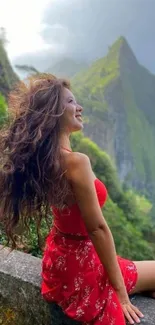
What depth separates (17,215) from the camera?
6.01ft

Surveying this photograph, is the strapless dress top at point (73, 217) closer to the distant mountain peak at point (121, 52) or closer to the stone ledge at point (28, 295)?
the stone ledge at point (28, 295)

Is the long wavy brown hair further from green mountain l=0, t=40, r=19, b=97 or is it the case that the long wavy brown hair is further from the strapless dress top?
green mountain l=0, t=40, r=19, b=97

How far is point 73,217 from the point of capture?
1.76 metres

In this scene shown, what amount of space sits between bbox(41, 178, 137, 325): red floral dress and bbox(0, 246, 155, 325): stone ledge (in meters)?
0.20

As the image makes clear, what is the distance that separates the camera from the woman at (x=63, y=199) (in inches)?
65.8

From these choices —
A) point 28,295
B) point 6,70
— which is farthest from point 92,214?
point 6,70

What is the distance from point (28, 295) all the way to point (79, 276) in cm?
46

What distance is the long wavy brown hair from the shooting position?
1.70m

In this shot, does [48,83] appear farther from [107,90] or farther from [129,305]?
[107,90]

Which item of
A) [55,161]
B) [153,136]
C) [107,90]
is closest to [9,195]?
[55,161]

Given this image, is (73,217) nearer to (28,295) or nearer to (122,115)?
(28,295)

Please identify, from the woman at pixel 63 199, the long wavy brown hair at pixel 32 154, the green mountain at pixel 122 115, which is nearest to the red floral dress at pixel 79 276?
the woman at pixel 63 199

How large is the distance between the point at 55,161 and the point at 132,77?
11001 centimetres

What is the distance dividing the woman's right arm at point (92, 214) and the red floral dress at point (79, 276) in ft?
0.19
